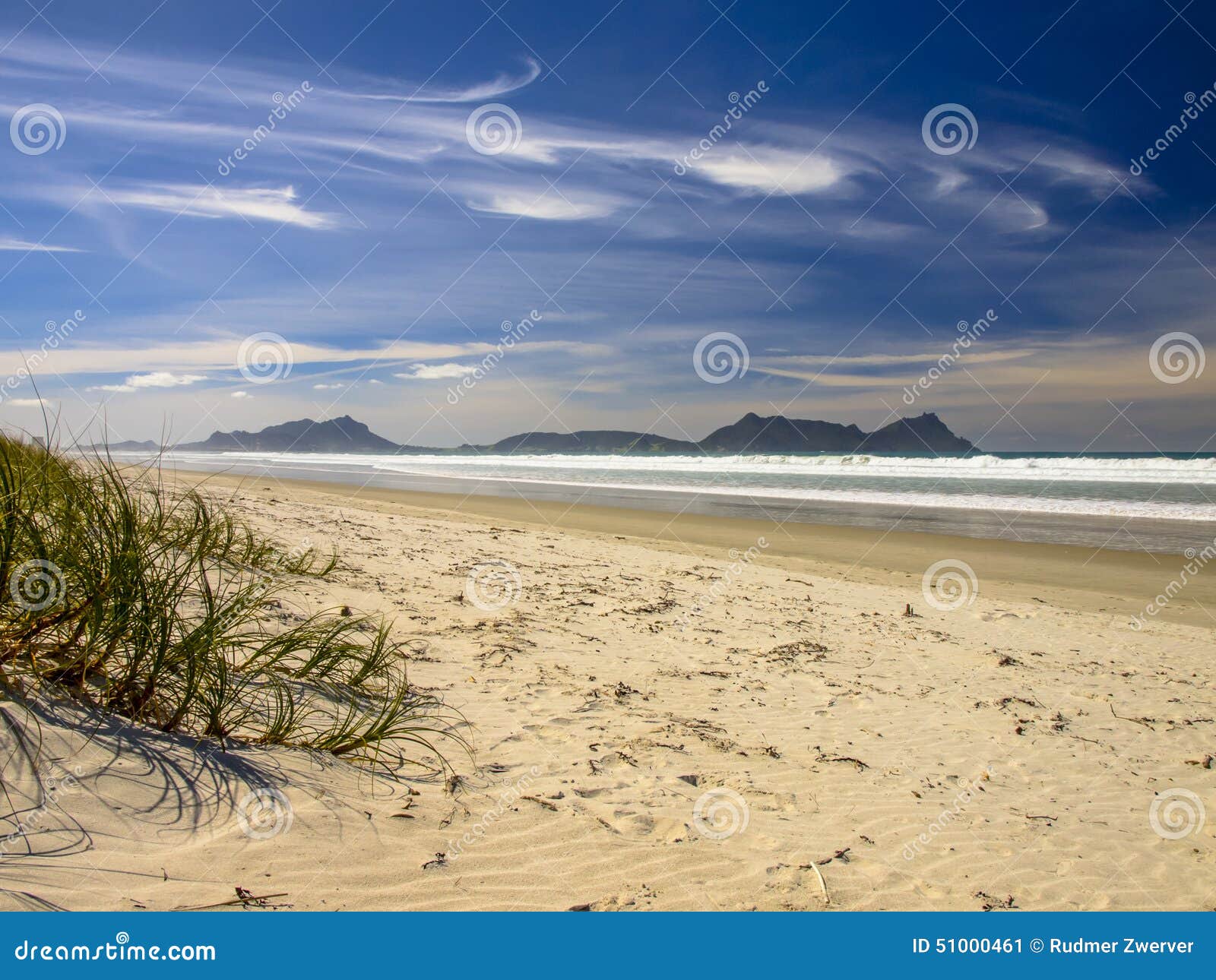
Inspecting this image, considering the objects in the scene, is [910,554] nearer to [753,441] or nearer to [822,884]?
[822,884]

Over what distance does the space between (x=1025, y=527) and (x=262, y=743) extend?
17.1m

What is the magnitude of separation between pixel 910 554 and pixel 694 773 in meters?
10.9

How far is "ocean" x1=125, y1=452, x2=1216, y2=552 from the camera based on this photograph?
16500mm

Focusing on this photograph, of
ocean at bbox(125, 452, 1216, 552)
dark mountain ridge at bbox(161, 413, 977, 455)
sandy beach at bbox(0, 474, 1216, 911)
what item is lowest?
sandy beach at bbox(0, 474, 1216, 911)

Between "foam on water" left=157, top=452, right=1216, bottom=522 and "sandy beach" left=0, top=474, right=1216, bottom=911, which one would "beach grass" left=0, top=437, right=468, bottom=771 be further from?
"foam on water" left=157, top=452, right=1216, bottom=522

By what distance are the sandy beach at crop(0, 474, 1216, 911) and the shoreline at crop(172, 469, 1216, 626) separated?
1.06m

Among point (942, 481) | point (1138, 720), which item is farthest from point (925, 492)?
point (1138, 720)

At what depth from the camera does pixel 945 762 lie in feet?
14.9

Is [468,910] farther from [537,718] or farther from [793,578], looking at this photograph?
[793,578]

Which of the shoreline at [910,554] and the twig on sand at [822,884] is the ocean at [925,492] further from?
the twig on sand at [822,884]

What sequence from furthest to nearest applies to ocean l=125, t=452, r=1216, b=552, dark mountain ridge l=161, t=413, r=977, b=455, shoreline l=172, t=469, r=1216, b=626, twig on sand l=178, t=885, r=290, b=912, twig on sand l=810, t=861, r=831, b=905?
dark mountain ridge l=161, t=413, r=977, b=455
ocean l=125, t=452, r=1216, b=552
shoreline l=172, t=469, r=1216, b=626
twig on sand l=810, t=861, r=831, b=905
twig on sand l=178, t=885, r=290, b=912

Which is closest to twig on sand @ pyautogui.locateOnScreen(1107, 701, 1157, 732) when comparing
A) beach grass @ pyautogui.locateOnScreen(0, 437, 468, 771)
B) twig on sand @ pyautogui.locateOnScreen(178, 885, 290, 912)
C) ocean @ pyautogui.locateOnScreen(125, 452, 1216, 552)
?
beach grass @ pyautogui.locateOnScreen(0, 437, 468, 771)

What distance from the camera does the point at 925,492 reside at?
81.1ft

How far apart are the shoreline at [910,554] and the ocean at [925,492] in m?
1.17
